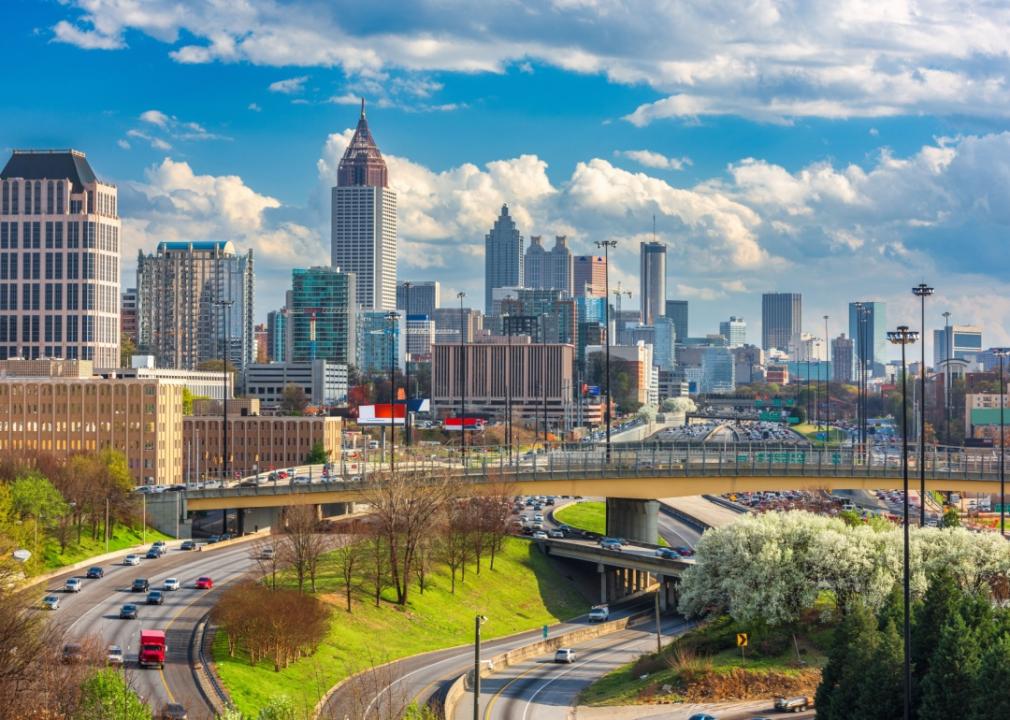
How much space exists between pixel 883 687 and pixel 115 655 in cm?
3385

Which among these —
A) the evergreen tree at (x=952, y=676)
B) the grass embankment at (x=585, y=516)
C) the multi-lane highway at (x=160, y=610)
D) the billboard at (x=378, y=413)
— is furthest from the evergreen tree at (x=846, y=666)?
the billboard at (x=378, y=413)

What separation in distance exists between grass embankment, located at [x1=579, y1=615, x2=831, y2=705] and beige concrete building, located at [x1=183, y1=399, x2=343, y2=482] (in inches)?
3997

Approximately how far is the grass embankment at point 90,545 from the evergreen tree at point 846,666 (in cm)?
5299

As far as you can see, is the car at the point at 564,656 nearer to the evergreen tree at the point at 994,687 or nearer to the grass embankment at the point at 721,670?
the grass embankment at the point at 721,670

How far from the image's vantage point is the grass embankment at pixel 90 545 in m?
97.7

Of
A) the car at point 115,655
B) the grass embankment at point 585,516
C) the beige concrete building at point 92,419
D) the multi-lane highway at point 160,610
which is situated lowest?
the grass embankment at point 585,516

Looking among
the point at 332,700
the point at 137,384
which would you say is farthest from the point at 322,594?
the point at 137,384

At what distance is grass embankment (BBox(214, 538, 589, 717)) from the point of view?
68.1m

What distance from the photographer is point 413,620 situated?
307 ft

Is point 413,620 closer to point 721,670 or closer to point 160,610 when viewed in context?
point 160,610

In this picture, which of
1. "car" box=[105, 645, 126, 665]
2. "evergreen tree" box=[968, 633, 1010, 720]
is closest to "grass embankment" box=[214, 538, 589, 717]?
"car" box=[105, 645, 126, 665]

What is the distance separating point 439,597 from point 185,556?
18.5 meters

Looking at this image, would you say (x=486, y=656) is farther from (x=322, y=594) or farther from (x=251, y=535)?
(x=251, y=535)

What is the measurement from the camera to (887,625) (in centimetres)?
6212
